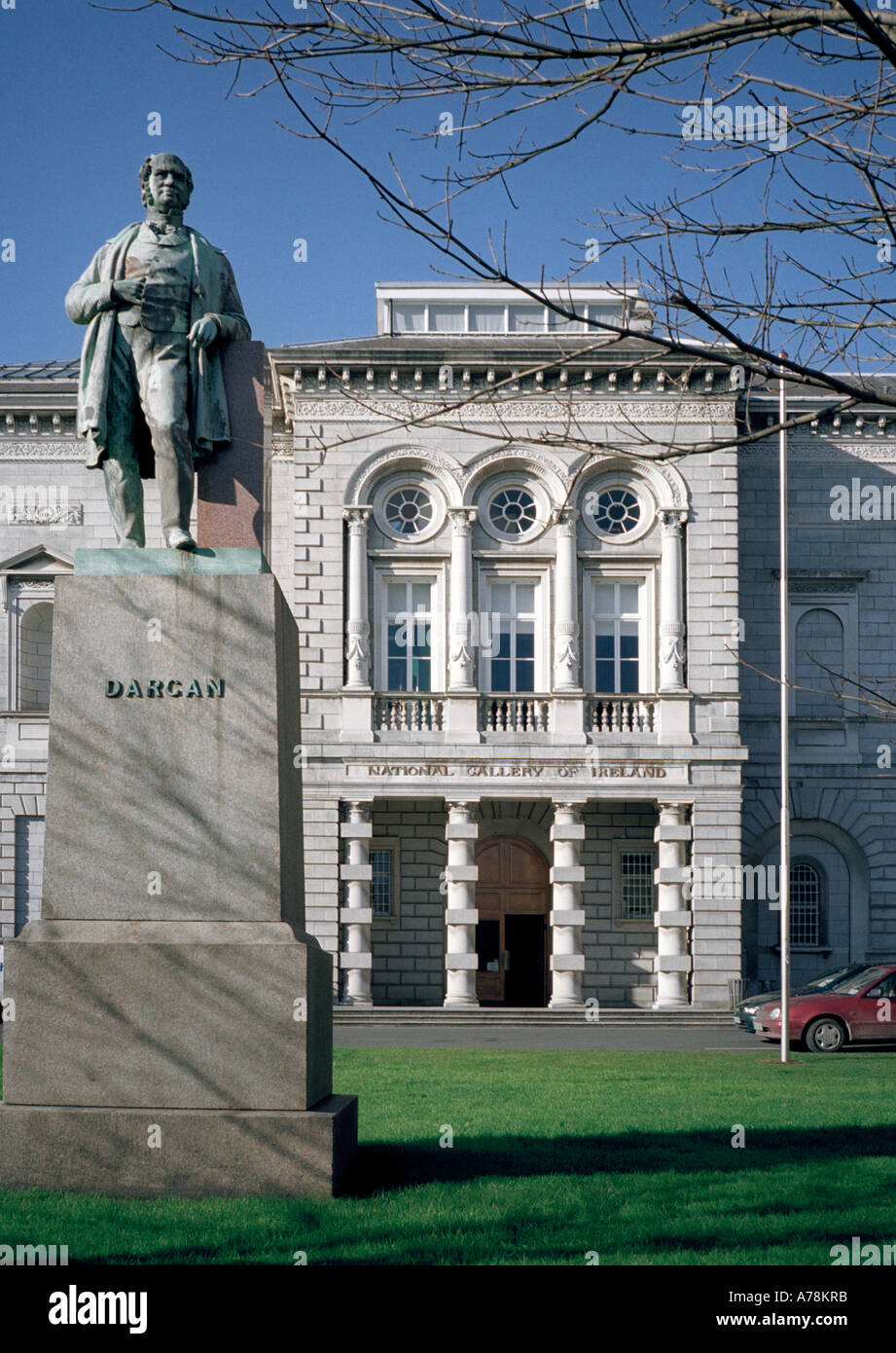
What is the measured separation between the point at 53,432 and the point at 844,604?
68.5 feet

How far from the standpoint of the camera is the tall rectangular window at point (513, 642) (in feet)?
124

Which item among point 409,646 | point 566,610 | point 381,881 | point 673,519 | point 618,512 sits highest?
point 618,512

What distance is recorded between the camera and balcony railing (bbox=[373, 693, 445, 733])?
3694 centimetres

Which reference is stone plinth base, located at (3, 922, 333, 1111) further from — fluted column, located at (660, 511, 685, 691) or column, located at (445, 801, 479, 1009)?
fluted column, located at (660, 511, 685, 691)

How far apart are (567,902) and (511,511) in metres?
9.65

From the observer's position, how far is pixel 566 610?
121 ft

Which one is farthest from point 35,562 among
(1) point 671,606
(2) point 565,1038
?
(2) point 565,1038

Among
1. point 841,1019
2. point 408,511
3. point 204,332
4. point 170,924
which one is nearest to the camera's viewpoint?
point 170,924

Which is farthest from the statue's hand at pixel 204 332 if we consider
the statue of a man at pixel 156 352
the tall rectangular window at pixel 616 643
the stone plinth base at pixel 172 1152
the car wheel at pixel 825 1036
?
the tall rectangular window at pixel 616 643

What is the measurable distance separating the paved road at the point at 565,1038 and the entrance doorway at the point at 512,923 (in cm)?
435

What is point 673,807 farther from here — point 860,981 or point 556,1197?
point 556,1197

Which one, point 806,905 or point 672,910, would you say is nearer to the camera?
point 672,910
